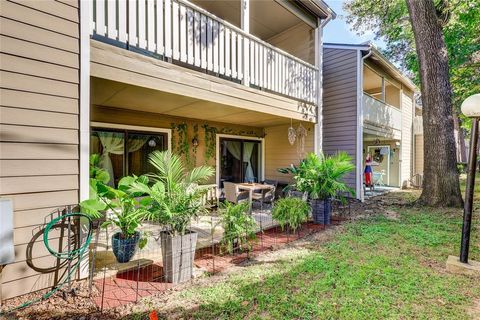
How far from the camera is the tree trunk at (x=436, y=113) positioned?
22.9 ft

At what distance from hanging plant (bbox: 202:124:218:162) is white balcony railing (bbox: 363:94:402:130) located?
539cm

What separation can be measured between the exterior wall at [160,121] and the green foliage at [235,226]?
132 inches

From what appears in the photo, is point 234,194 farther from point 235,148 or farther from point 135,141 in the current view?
point 135,141

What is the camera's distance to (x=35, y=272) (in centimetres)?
263

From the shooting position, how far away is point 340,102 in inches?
347

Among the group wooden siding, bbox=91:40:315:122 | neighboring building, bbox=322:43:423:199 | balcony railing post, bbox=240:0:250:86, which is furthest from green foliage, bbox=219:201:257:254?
neighboring building, bbox=322:43:423:199

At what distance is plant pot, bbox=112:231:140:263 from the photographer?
327 centimetres

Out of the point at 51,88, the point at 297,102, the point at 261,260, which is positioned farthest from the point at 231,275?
the point at 297,102

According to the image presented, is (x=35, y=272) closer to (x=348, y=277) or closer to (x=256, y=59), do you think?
(x=348, y=277)

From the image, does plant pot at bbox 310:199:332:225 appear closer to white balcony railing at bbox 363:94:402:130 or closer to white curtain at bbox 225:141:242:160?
white curtain at bbox 225:141:242:160

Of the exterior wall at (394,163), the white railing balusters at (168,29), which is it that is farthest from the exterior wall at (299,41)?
the exterior wall at (394,163)

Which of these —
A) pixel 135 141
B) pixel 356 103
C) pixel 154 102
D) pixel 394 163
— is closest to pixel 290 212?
pixel 154 102

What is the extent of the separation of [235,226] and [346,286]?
168cm

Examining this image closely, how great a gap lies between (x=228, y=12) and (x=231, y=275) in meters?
6.79
